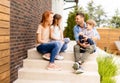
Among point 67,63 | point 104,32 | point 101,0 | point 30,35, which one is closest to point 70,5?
point 104,32

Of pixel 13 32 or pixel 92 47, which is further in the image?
pixel 92 47

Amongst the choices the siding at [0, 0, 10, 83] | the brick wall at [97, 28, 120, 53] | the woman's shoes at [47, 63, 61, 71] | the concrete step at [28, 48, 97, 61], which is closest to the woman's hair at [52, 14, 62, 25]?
the concrete step at [28, 48, 97, 61]

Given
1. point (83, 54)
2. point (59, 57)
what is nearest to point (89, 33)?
point (83, 54)

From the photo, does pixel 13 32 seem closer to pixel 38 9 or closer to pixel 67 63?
pixel 67 63

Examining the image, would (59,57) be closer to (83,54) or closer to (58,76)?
(83,54)

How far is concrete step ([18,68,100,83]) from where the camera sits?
18.5ft

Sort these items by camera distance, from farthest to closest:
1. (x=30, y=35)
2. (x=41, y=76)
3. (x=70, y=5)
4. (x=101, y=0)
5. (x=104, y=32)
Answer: (x=101, y=0)
(x=70, y=5)
(x=104, y=32)
(x=30, y=35)
(x=41, y=76)

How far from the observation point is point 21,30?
625 cm

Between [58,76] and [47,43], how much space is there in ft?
2.28

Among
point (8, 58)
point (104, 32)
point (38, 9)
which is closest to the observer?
point (8, 58)

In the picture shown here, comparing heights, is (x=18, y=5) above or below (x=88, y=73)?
above

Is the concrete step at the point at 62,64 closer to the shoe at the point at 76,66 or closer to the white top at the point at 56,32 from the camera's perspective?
the shoe at the point at 76,66

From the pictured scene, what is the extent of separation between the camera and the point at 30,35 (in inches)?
286

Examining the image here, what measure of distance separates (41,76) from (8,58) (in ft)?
2.52
